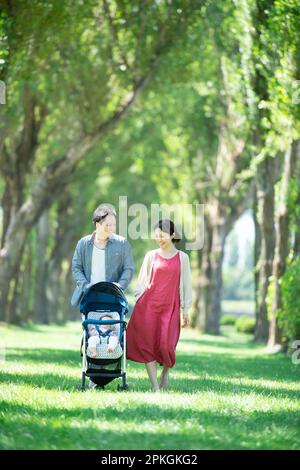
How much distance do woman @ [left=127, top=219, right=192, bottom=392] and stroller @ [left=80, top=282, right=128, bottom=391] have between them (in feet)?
1.05

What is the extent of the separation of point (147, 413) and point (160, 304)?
2657 millimetres

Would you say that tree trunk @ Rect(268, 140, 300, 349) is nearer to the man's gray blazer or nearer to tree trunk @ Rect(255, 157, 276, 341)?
tree trunk @ Rect(255, 157, 276, 341)

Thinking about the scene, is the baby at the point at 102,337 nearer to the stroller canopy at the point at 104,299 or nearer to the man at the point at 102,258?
the stroller canopy at the point at 104,299

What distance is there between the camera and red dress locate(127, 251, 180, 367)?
10547 millimetres

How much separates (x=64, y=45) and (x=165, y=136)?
48.7 feet

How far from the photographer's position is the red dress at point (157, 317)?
34.6 ft

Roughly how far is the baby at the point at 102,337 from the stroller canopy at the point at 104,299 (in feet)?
0.55

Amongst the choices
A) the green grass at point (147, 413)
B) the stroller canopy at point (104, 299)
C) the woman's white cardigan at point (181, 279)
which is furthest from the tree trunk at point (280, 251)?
the stroller canopy at point (104, 299)

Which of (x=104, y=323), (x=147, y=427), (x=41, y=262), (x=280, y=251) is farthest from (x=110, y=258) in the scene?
(x=41, y=262)

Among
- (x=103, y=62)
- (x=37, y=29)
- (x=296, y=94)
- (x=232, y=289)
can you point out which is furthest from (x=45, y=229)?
(x=232, y=289)

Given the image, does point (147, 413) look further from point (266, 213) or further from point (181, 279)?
point (266, 213)

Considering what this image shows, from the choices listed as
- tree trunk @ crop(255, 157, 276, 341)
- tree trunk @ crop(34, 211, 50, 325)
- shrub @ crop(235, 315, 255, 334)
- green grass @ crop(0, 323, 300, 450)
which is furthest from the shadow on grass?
shrub @ crop(235, 315, 255, 334)
